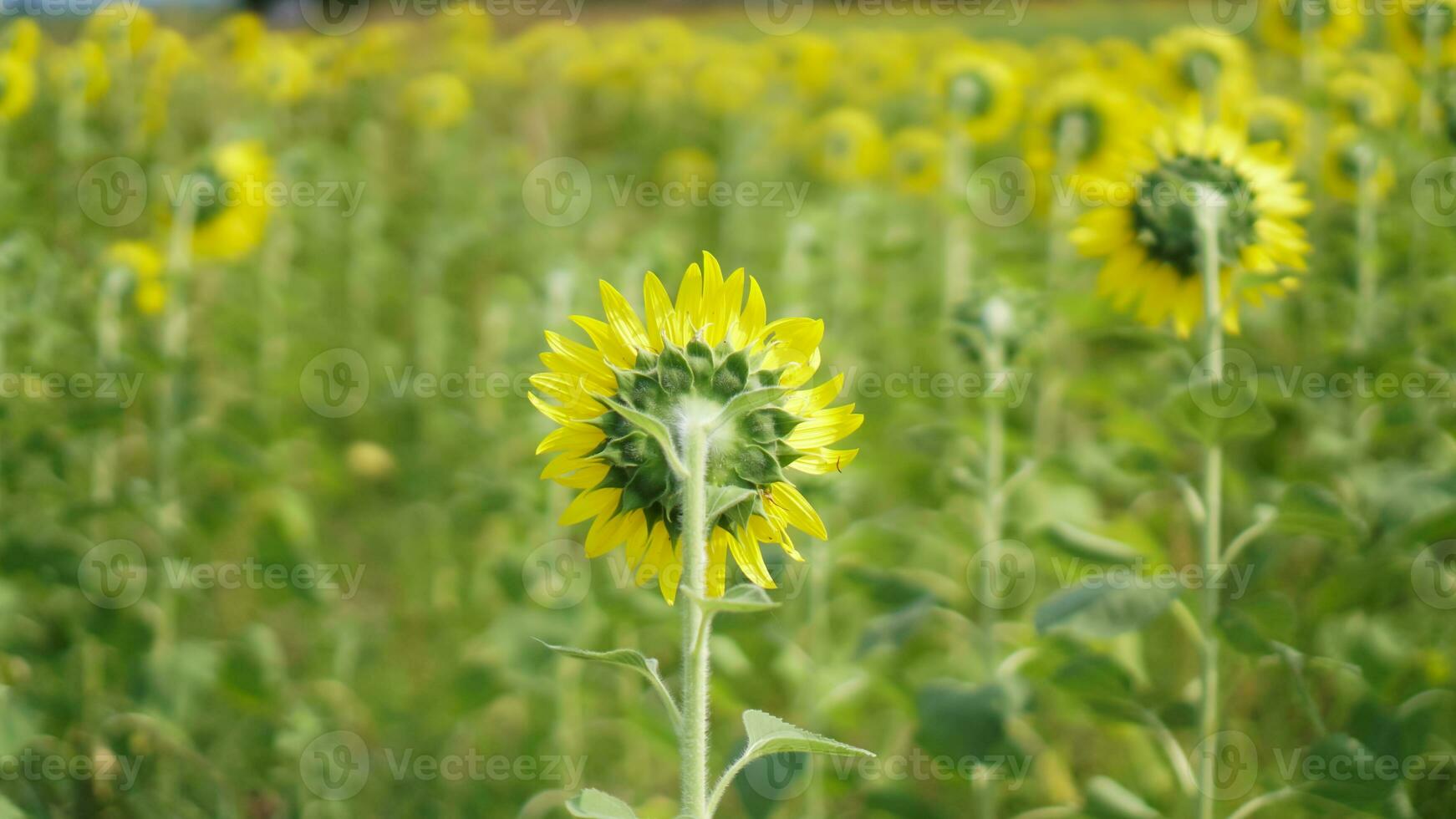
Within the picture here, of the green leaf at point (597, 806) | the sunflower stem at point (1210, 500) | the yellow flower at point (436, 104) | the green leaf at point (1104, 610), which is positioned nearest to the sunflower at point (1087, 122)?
the sunflower stem at point (1210, 500)

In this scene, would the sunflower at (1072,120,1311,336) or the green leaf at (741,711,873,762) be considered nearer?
the green leaf at (741,711,873,762)

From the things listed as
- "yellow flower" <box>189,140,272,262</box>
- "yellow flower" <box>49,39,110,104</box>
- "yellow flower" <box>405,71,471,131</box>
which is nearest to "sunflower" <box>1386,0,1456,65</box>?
"yellow flower" <box>189,140,272,262</box>

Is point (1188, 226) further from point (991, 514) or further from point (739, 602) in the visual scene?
point (739, 602)

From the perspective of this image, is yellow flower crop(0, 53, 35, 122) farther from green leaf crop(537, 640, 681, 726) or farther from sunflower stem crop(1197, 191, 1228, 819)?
sunflower stem crop(1197, 191, 1228, 819)

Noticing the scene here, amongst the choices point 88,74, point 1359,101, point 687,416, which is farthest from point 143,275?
point 1359,101

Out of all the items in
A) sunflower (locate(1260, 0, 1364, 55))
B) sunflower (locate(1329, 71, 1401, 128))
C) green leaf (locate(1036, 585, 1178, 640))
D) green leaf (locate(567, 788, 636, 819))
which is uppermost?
sunflower (locate(1260, 0, 1364, 55))

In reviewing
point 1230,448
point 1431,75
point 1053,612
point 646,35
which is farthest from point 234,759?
point 646,35

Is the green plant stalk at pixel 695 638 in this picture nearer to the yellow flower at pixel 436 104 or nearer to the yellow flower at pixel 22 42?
the yellow flower at pixel 22 42
